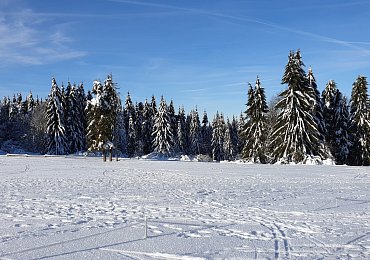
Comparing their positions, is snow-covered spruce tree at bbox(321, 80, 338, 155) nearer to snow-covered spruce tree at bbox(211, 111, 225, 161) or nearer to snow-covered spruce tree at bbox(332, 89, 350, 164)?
snow-covered spruce tree at bbox(332, 89, 350, 164)

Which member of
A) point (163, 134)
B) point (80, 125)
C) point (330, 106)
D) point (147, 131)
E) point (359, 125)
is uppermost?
point (330, 106)

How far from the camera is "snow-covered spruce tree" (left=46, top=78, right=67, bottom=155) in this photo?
64062 mm

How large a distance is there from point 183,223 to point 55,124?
56.9 meters

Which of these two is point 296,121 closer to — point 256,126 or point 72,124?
point 256,126

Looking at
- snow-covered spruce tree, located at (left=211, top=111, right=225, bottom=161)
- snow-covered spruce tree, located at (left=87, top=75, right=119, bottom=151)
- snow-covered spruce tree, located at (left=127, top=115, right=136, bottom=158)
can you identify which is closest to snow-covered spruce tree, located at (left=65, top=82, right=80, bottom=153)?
snow-covered spruce tree, located at (left=127, top=115, right=136, bottom=158)

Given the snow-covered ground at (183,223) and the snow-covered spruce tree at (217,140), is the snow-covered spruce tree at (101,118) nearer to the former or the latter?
the snow-covered ground at (183,223)

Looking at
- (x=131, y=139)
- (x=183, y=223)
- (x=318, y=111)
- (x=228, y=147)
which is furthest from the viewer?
(x=228, y=147)

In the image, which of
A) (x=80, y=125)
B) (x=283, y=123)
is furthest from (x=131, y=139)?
(x=283, y=123)

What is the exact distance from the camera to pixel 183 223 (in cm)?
1203

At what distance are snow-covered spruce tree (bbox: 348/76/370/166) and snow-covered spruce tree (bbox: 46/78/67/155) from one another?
46.2m

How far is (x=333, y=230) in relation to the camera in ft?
36.9

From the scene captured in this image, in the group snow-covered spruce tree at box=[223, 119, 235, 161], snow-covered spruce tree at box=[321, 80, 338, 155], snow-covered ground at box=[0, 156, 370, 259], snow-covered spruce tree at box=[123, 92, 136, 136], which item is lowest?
snow-covered ground at box=[0, 156, 370, 259]

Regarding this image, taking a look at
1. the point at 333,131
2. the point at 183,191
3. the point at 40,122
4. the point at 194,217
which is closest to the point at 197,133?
the point at 40,122

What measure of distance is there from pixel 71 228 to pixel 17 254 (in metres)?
2.84
